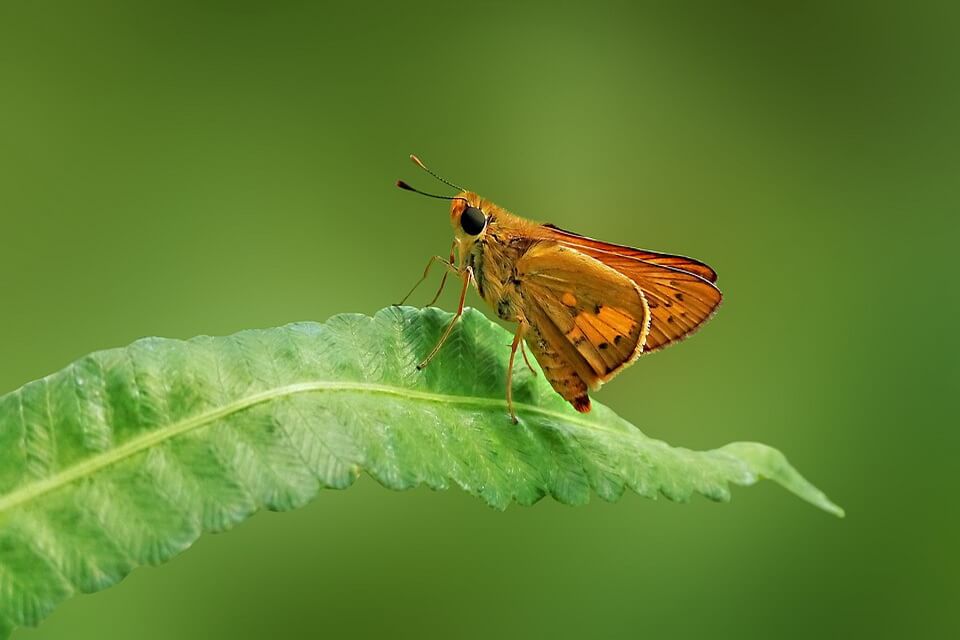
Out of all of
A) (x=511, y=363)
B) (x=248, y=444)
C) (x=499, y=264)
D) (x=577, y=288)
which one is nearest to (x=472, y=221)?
(x=499, y=264)

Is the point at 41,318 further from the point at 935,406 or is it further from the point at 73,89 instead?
the point at 935,406

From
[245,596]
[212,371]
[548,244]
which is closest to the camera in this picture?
[212,371]

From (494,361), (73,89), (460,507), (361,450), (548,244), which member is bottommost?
(460,507)

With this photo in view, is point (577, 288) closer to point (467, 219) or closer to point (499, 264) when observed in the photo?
point (499, 264)

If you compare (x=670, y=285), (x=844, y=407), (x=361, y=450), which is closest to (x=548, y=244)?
(x=670, y=285)

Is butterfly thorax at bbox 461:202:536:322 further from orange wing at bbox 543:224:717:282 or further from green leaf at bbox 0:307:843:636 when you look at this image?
green leaf at bbox 0:307:843:636
